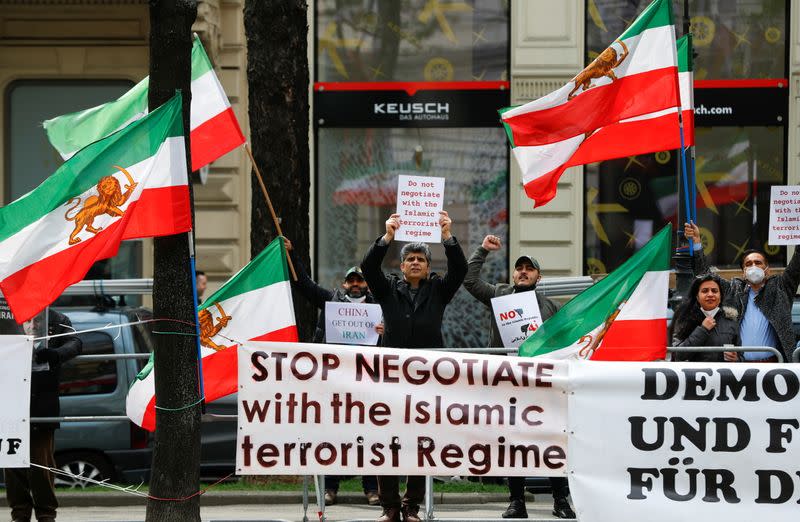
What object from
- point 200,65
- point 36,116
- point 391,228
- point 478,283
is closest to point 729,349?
point 478,283

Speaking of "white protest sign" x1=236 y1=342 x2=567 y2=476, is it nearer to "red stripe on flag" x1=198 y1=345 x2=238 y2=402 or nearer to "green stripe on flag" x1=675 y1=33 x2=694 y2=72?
"red stripe on flag" x1=198 y1=345 x2=238 y2=402

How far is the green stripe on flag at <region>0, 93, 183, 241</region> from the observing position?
8.31 metres

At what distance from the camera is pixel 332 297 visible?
10.7 meters

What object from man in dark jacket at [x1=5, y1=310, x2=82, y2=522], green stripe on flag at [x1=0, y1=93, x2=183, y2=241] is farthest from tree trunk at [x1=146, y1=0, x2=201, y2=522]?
man in dark jacket at [x1=5, y1=310, x2=82, y2=522]

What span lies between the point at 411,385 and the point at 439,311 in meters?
1.27

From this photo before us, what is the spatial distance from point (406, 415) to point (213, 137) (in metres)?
2.71

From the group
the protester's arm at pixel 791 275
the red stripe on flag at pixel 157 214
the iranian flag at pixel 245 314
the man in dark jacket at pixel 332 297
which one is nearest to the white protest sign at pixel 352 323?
the man in dark jacket at pixel 332 297

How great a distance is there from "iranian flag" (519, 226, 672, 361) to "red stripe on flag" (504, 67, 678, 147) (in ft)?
4.62

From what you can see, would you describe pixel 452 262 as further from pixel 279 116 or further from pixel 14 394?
pixel 279 116

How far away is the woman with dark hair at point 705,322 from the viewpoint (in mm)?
10234

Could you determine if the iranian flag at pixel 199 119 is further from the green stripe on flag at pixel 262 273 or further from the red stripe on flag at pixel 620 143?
the red stripe on flag at pixel 620 143

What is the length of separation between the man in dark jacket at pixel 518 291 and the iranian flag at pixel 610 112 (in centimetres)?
64

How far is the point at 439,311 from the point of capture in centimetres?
945

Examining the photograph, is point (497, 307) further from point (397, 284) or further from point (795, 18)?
point (795, 18)
